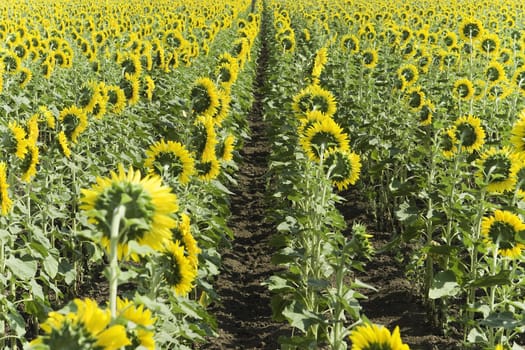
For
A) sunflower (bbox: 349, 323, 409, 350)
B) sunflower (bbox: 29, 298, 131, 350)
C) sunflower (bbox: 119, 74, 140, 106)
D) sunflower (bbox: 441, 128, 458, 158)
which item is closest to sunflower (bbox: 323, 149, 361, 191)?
sunflower (bbox: 441, 128, 458, 158)

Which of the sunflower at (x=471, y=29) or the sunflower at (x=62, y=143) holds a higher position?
the sunflower at (x=471, y=29)

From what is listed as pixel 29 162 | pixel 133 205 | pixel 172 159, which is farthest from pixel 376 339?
pixel 29 162

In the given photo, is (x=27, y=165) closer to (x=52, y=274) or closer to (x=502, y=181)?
(x=52, y=274)

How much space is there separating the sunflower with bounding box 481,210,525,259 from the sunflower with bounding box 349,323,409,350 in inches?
60.7

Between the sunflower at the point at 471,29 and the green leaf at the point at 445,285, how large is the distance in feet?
16.8

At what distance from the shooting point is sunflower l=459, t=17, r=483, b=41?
8.15 m

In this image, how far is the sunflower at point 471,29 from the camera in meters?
8.15

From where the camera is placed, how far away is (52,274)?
11.8 ft

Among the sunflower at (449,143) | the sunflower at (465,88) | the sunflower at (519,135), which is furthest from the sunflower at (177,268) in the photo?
the sunflower at (465,88)

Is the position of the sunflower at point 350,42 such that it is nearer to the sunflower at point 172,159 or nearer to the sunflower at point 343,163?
the sunflower at point 343,163

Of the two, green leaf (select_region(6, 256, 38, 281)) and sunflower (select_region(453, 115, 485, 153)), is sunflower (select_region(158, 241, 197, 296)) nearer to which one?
green leaf (select_region(6, 256, 38, 281))

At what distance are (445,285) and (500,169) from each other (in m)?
0.76

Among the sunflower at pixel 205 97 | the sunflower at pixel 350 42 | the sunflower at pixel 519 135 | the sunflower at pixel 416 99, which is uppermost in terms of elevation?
the sunflower at pixel 350 42

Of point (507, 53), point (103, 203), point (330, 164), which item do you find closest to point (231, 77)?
point (330, 164)
